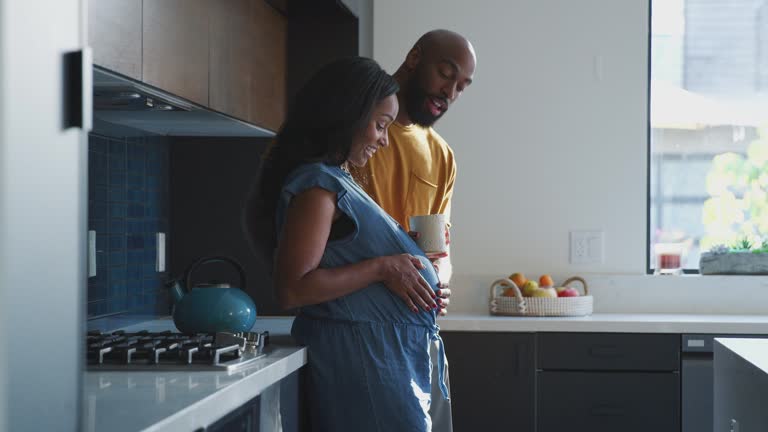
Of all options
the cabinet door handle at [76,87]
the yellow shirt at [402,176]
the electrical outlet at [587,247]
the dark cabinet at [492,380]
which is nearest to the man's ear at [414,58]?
the yellow shirt at [402,176]

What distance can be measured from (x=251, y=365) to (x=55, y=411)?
3.23ft

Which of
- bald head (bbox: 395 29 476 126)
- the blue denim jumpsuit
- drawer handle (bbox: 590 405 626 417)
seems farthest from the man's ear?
drawer handle (bbox: 590 405 626 417)

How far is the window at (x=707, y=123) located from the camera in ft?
13.4

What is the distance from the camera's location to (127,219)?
2873mm

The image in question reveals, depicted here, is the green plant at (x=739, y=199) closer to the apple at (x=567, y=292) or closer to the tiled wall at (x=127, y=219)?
the apple at (x=567, y=292)

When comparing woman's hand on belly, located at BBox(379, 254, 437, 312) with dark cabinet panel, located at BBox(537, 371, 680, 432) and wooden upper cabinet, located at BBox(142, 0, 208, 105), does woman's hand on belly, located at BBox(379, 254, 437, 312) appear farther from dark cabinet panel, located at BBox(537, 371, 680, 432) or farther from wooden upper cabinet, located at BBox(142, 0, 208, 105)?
dark cabinet panel, located at BBox(537, 371, 680, 432)

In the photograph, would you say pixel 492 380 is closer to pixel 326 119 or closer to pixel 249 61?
pixel 249 61

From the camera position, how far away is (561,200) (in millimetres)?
3975

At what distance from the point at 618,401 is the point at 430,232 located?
1.57 metres

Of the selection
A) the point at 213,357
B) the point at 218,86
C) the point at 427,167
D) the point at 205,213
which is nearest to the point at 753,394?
the point at 427,167

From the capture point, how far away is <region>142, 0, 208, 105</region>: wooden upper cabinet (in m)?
2.05

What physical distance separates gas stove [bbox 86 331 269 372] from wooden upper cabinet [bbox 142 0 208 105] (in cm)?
56

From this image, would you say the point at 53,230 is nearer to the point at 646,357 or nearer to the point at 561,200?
the point at 646,357

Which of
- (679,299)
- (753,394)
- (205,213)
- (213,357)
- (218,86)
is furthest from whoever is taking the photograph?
(679,299)
